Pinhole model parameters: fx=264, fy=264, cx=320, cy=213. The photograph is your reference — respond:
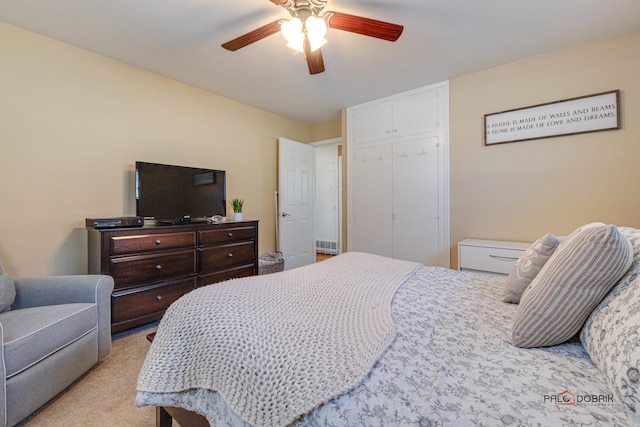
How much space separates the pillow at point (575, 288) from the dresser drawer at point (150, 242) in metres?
2.59

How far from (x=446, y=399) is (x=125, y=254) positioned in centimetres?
249

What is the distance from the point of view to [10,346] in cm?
124

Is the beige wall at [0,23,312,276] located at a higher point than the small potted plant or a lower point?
higher

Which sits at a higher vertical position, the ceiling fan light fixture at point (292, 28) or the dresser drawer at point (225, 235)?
the ceiling fan light fixture at point (292, 28)

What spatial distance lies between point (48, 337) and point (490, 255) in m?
3.19

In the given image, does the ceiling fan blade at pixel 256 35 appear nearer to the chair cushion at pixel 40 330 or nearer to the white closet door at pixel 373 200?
the chair cushion at pixel 40 330

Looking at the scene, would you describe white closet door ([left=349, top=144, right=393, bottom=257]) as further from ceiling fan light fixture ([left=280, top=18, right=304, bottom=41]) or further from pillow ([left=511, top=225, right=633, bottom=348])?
pillow ([left=511, top=225, right=633, bottom=348])

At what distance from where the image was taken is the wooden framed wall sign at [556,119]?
2.27 meters

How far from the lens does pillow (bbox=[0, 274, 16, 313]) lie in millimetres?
1549

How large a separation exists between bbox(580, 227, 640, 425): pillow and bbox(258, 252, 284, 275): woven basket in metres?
3.22

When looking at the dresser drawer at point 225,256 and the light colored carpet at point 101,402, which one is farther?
the dresser drawer at point 225,256

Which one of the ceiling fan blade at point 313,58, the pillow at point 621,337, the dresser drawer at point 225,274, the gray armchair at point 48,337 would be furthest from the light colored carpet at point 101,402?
the ceiling fan blade at point 313,58

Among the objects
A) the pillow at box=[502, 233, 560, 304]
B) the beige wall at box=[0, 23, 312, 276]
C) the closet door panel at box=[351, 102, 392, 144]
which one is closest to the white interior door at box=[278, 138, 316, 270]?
the closet door panel at box=[351, 102, 392, 144]

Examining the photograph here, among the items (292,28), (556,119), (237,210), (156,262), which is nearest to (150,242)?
(156,262)
